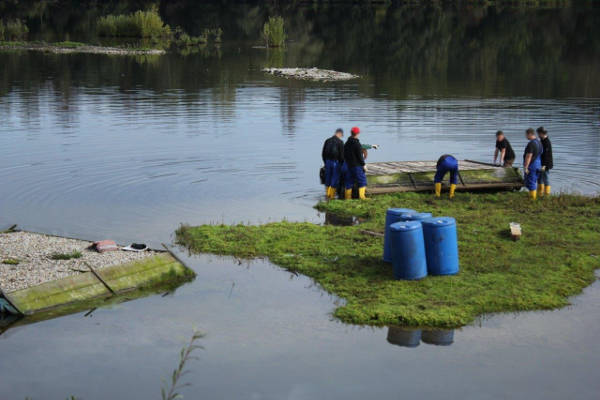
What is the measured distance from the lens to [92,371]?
11.8 m

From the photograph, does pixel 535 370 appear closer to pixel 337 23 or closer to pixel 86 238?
pixel 86 238

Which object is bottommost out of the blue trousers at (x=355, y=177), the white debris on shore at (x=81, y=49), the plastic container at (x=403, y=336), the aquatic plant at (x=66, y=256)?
the plastic container at (x=403, y=336)

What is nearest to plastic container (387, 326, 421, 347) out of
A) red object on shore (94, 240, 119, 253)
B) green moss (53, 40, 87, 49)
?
red object on shore (94, 240, 119, 253)

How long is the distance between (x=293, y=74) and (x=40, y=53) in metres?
28.6

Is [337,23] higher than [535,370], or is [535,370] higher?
[337,23]

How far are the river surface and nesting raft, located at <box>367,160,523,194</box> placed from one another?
5.68 feet

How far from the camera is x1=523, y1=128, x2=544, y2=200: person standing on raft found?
2141 centimetres

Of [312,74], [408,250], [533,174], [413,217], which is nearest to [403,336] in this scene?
[408,250]

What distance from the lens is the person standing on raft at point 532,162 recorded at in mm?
21406

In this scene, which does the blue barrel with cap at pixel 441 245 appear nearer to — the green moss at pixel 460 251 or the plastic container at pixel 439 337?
the green moss at pixel 460 251

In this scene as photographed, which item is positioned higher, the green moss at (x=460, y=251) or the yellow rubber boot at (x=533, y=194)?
the yellow rubber boot at (x=533, y=194)

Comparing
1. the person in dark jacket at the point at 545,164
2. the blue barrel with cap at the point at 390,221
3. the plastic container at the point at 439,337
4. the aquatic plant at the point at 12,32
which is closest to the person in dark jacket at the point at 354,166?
the person in dark jacket at the point at 545,164

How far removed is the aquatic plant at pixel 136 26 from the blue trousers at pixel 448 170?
222 ft

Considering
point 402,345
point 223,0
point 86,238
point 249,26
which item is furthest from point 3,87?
point 223,0
